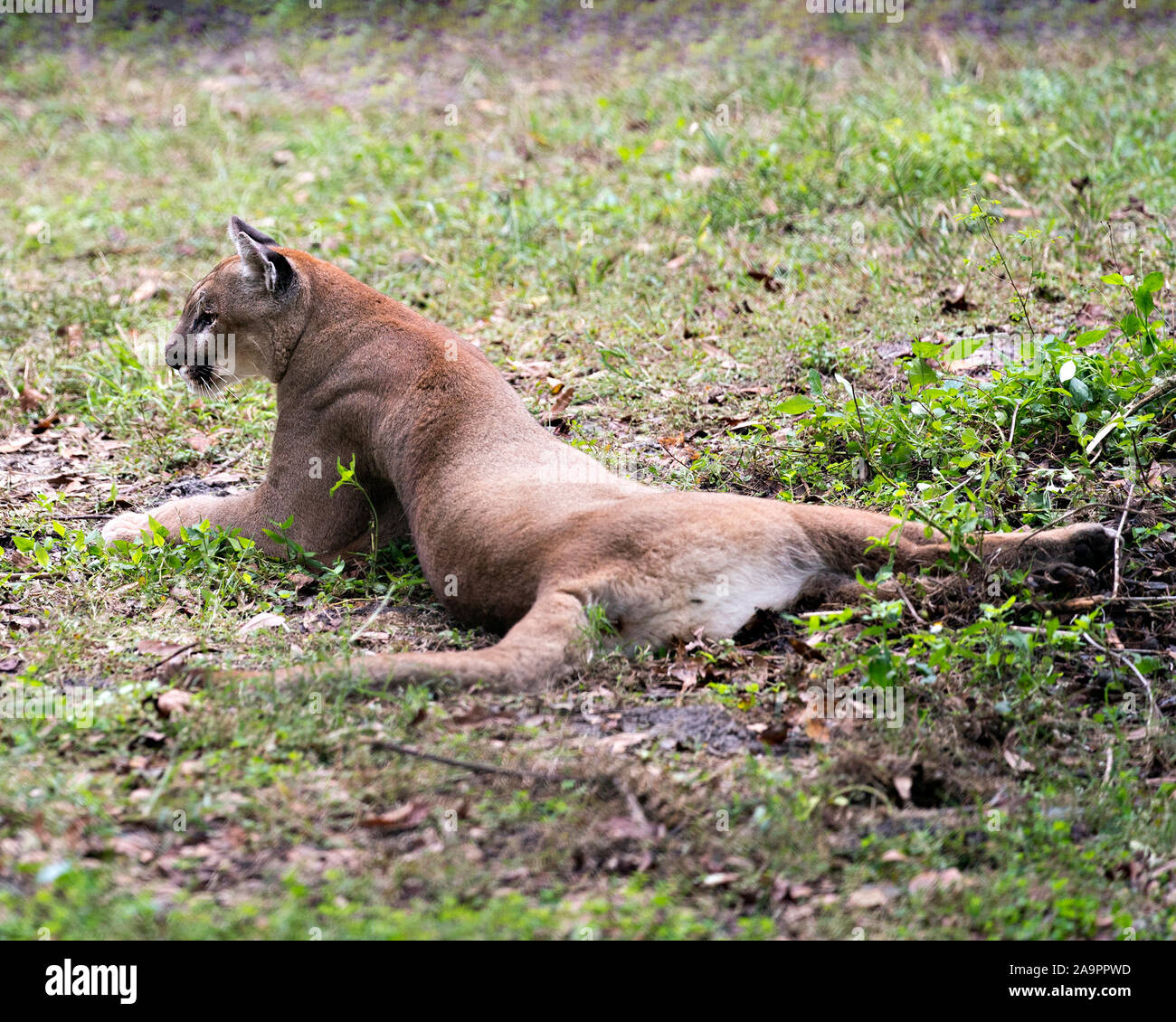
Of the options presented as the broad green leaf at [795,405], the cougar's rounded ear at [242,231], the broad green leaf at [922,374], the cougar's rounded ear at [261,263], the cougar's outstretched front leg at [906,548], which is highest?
the cougar's rounded ear at [242,231]

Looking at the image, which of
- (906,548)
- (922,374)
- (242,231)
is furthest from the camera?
(242,231)

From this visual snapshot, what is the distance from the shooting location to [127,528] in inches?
238

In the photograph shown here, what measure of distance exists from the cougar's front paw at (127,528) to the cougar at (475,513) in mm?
13

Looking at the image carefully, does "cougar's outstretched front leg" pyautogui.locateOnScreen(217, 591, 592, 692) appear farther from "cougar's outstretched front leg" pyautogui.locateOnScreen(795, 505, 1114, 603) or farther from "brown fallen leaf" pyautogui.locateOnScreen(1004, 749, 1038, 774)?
"brown fallen leaf" pyautogui.locateOnScreen(1004, 749, 1038, 774)

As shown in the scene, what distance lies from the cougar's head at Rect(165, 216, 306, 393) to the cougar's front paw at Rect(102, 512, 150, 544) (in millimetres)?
794

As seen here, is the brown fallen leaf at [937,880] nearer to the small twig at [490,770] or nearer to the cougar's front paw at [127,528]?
the small twig at [490,770]

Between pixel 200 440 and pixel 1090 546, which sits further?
pixel 200 440

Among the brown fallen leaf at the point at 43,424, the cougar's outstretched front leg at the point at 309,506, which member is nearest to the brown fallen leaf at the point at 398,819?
the cougar's outstretched front leg at the point at 309,506

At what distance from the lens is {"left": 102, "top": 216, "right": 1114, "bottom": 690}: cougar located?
179 inches

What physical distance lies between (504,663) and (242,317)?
2755 mm

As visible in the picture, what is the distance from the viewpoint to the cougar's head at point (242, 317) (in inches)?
238

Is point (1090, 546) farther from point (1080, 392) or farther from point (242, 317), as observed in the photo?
point (242, 317)

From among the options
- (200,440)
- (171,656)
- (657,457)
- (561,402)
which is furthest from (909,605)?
(200,440)

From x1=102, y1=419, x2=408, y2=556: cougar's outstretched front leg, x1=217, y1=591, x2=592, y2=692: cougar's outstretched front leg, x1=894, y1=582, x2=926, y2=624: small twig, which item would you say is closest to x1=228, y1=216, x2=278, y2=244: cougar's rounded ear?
x1=102, y1=419, x2=408, y2=556: cougar's outstretched front leg
